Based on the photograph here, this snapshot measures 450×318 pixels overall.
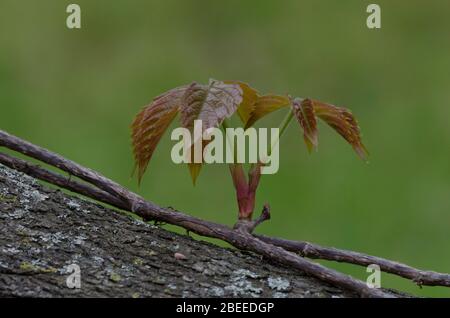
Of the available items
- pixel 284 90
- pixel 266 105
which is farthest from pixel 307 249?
pixel 284 90

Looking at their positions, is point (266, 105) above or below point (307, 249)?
above

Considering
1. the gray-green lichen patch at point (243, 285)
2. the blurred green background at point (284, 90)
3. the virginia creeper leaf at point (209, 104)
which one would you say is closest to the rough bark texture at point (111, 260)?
the gray-green lichen patch at point (243, 285)

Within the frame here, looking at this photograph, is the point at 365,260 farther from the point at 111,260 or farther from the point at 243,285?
the point at 111,260

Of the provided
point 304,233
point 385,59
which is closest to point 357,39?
point 385,59

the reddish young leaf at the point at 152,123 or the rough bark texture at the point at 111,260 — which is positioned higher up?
the reddish young leaf at the point at 152,123

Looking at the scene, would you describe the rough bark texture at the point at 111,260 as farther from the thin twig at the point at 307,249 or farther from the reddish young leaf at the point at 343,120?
the reddish young leaf at the point at 343,120

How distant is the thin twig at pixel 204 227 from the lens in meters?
1.21

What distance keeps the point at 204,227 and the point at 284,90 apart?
2.75 metres

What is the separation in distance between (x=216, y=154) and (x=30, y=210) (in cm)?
28

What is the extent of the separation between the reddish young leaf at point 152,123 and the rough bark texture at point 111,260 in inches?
3.8

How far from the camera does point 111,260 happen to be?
126 cm

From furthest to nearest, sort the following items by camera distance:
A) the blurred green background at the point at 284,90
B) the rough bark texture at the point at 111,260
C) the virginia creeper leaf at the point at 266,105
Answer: the blurred green background at the point at 284,90, the virginia creeper leaf at the point at 266,105, the rough bark texture at the point at 111,260

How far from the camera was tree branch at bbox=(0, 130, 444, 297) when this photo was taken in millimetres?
1247

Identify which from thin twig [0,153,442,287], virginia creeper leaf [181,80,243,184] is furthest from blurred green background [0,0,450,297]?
virginia creeper leaf [181,80,243,184]
